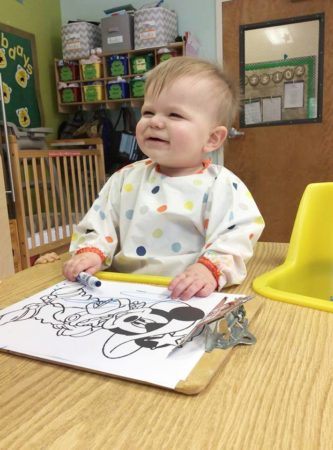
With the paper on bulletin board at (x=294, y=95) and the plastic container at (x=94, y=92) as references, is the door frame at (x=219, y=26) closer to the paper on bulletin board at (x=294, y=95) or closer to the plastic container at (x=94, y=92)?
the paper on bulletin board at (x=294, y=95)

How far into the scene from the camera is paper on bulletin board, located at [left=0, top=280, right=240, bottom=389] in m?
0.37

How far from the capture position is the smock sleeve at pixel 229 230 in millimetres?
593

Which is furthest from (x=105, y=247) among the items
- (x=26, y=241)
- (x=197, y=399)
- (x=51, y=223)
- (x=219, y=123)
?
(x=51, y=223)

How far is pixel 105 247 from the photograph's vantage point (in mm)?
735

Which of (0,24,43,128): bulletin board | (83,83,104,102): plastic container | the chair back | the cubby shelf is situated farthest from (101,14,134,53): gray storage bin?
the chair back

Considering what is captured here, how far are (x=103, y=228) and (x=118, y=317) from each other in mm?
316

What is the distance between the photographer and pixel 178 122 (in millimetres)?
719

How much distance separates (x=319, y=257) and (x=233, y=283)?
0.95ft

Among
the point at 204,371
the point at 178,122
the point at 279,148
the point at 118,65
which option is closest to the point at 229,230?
the point at 178,122

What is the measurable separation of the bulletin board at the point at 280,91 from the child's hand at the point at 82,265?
7.62 feet

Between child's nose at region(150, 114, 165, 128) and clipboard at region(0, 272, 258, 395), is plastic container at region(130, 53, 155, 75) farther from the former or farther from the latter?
clipboard at region(0, 272, 258, 395)

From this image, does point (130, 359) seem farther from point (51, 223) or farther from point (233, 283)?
point (51, 223)

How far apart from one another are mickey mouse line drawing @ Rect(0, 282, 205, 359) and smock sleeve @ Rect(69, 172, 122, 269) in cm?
15

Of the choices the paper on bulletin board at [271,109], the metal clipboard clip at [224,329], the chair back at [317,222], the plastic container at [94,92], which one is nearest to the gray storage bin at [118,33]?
the plastic container at [94,92]
